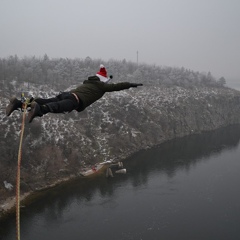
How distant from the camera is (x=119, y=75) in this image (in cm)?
10369

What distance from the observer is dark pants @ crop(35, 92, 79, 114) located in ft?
20.6

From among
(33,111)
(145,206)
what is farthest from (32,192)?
(33,111)

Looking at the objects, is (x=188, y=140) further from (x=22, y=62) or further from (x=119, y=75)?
(x=22, y=62)

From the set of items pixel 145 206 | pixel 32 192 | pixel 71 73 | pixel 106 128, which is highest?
pixel 71 73

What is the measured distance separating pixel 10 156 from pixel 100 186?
15.1 meters

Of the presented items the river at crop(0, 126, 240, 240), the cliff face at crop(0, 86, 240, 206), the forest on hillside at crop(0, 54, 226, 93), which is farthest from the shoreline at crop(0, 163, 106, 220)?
the forest on hillside at crop(0, 54, 226, 93)

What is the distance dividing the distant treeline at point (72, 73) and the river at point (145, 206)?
38.2 meters

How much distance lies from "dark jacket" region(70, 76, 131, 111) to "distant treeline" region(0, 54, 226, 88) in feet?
212

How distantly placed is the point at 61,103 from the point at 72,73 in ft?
293

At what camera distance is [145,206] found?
3525 centimetres

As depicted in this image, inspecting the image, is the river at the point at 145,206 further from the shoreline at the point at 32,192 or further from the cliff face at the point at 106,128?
the cliff face at the point at 106,128

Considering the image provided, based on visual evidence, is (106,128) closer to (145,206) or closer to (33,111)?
(145,206)

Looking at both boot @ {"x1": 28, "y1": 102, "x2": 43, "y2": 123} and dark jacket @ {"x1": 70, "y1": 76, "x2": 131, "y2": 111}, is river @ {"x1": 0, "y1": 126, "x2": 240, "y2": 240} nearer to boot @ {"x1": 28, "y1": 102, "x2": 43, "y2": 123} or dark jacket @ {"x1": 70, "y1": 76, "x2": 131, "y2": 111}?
dark jacket @ {"x1": 70, "y1": 76, "x2": 131, "y2": 111}

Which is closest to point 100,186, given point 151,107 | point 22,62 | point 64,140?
point 64,140
